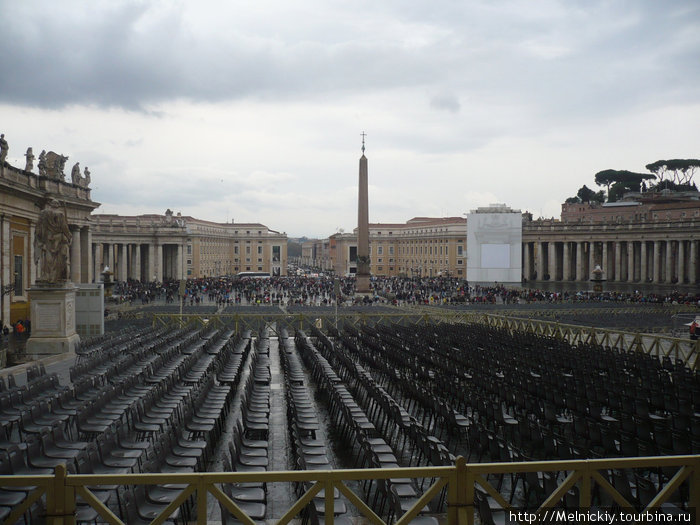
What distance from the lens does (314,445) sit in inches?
342

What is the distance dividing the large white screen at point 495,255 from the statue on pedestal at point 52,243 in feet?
176

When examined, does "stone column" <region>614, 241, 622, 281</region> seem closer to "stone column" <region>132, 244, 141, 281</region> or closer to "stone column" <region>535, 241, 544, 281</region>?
"stone column" <region>535, 241, 544, 281</region>

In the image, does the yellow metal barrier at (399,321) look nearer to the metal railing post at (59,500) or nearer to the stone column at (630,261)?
the metal railing post at (59,500)

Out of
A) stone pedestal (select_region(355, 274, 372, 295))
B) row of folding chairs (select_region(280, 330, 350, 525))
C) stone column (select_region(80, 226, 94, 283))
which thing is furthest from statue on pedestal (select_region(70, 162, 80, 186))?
row of folding chairs (select_region(280, 330, 350, 525))

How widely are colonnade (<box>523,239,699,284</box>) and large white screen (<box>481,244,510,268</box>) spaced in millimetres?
27380

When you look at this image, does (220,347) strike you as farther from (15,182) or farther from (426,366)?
(15,182)

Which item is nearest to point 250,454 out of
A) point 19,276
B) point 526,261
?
point 19,276

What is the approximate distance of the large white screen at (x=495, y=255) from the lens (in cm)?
6694

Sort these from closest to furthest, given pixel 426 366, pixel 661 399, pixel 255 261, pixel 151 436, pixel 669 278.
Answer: pixel 151 436 → pixel 661 399 → pixel 426 366 → pixel 669 278 → pixel 255 261

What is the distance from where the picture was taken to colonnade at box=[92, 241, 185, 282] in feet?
279

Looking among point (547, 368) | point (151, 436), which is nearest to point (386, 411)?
point (151, 436)

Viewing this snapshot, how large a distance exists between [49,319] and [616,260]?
86.6 metres

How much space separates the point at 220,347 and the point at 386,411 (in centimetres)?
1029

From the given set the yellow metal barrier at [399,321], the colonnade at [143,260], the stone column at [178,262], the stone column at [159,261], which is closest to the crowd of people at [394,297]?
the colonnade at [143,260]
